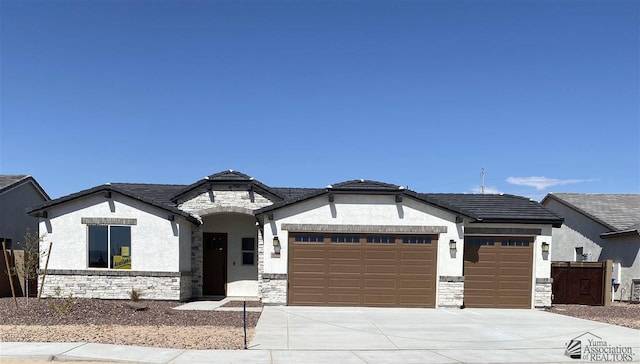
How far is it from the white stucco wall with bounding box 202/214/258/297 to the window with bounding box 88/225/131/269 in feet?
10.6

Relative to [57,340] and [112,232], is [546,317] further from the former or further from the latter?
[112,232]

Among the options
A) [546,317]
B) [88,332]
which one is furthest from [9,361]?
[546,317]

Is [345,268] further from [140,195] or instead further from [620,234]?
[620,234]

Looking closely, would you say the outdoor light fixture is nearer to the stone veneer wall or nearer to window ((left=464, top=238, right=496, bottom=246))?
the stone veneer wall

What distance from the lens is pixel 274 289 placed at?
14953 millimetres

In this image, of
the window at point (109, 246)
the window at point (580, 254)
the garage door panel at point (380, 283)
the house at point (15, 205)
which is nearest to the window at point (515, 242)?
the garage door panel at point (380, 283)

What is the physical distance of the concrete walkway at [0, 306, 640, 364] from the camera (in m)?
7.84

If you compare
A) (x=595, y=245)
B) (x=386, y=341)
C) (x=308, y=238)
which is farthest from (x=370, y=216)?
(x=595, y=245)

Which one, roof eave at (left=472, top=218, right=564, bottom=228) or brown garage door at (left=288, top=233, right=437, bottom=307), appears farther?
roof eave at (left=472, top=218, right=564, bottom=228)

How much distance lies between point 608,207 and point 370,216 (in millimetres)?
14703

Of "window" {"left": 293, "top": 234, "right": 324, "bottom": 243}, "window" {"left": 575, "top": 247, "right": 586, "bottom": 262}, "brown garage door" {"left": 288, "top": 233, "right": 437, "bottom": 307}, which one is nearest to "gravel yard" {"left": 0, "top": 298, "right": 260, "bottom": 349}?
"brown garage door" {"left": 288, "top": 233, "right": 437, "bottom": 307}

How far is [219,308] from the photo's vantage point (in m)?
14.2

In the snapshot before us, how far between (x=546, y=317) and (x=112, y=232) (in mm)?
14129

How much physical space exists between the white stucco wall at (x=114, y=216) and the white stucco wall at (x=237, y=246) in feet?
8.49
